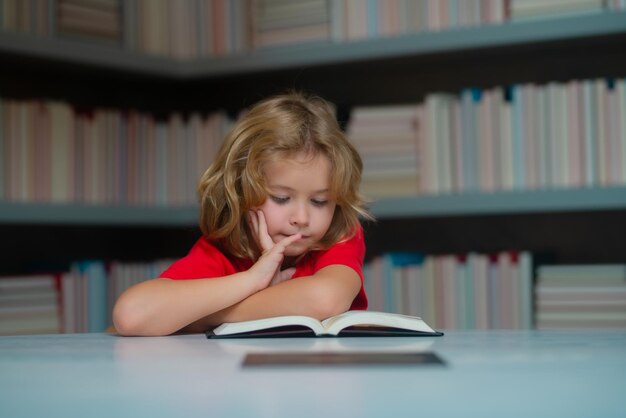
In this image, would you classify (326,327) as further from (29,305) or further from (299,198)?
(29,305)

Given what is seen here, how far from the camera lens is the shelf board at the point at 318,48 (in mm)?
1939

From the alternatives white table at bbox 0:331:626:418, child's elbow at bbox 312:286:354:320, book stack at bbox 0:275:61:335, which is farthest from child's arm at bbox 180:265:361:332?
book stack at bbox 0:275:61:335

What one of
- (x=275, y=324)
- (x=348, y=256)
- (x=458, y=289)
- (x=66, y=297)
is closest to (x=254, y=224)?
(x=348, y=256)

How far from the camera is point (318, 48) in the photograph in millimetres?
2154

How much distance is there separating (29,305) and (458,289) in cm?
107

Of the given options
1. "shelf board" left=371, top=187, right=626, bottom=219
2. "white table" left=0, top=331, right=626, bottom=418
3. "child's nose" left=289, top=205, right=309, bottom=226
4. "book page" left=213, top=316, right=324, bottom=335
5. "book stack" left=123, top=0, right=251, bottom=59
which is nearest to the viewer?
"white table" left=0, top=331, right=626, bottom=418

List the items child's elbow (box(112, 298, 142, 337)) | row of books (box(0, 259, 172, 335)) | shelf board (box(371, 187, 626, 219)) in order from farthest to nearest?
1. row of books (box(0, 259, 172, 335))
2. shelf board (box(371, 187, 626, 219))
3. child's elbow (box(112, 298, 142, 337))

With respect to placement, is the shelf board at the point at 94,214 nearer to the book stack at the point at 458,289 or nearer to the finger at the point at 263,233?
the book stack at the point at 458,289

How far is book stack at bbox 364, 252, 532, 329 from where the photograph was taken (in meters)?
1.99

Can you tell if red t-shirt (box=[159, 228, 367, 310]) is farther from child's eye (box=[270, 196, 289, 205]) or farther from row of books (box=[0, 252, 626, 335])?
row of books (box=[0, 252, 626, 335])

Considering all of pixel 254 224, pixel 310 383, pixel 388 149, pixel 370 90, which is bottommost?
pixel 310 383

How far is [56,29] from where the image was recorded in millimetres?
2109

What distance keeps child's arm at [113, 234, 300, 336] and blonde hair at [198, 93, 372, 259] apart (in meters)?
0.19

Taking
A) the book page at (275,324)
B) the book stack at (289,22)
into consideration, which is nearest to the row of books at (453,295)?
→ the book stack at (289,22)
